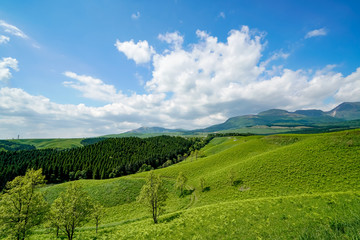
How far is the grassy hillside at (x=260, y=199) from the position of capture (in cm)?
1788

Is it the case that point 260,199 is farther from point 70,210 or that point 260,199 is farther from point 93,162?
point 93,162

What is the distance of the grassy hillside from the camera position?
1788 centimetres

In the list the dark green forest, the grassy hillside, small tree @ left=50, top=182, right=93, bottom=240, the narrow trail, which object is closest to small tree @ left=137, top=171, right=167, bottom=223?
the grassy hillside

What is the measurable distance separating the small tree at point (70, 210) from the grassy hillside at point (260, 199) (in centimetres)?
546

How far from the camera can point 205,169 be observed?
2992 inches

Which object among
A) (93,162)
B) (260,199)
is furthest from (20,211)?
(93,162)

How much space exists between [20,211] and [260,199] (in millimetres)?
46297

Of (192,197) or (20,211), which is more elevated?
(20,211)

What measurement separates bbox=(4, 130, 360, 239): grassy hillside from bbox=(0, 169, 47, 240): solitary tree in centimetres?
556

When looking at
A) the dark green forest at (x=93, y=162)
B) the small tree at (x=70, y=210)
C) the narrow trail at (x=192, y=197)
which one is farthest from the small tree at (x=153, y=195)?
the dark green forest at (x=93, y=162)

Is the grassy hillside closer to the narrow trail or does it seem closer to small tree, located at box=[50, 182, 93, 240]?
the narrow trail

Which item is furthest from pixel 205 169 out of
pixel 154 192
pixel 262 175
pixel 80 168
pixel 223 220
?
pixel 80 168

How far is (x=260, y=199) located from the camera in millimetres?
30922

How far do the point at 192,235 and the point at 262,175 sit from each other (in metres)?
42.2
